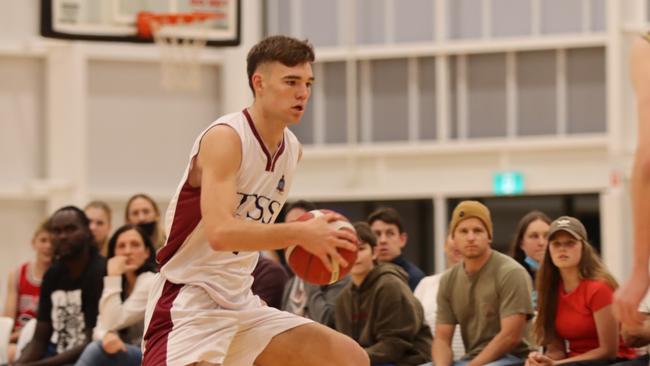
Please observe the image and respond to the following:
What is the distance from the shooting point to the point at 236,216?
4602 mm

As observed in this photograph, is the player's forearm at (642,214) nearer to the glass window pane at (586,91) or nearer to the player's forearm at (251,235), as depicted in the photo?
the player's forearm at (251,235)

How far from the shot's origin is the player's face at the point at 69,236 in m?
7.73

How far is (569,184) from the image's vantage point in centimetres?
1246

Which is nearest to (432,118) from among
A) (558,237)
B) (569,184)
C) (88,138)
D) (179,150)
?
(569,184)

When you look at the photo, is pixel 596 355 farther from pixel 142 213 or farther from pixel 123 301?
Answer: pixel 142 213

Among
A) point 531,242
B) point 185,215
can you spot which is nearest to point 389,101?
point 531,242

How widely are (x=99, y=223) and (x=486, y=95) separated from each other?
5415 mm

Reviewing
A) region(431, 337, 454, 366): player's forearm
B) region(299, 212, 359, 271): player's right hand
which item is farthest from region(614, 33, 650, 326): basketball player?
region(431, 337, 454, 366): player's forearm

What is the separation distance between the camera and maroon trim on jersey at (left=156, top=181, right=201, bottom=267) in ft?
15.2

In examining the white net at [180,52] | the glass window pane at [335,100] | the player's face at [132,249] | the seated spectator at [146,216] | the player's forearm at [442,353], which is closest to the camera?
the player's forearm at [442,353]

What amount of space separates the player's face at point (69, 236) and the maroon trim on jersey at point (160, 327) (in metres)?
3.12

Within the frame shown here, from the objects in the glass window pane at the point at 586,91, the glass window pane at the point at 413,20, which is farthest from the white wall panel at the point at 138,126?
the glass window pane at the point at 586,91

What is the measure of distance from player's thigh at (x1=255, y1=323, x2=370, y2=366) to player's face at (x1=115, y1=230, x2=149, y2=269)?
3.03m

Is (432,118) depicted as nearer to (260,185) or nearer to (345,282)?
(345,282)
